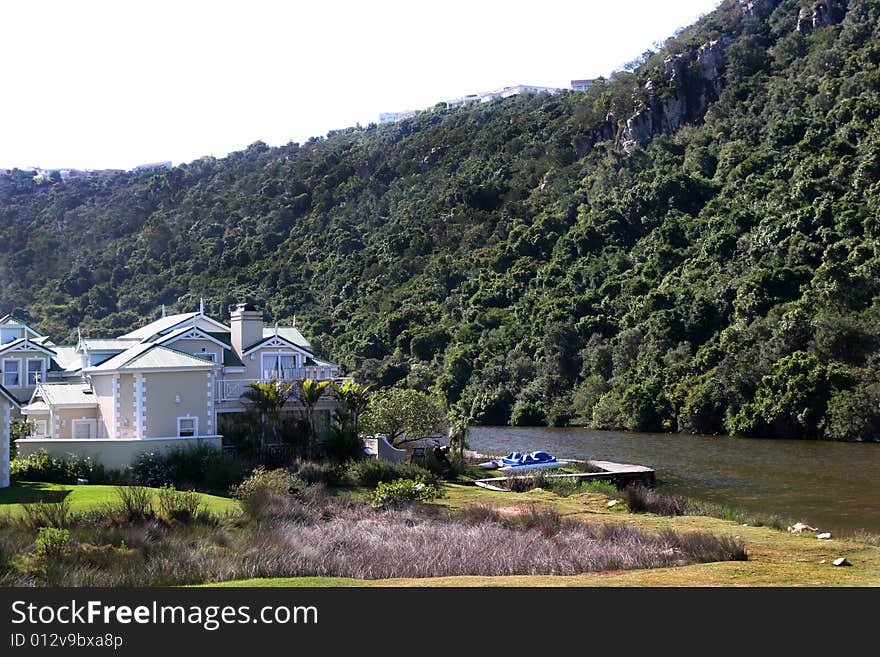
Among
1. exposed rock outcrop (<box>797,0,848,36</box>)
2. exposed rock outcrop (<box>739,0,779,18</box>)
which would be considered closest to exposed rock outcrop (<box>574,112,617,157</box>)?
exposed rock outcrop (<box>739,0,779,18</box>)

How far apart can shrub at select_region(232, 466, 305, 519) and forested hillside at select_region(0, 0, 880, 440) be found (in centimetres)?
4132

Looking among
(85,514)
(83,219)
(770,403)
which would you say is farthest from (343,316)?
(85,514)

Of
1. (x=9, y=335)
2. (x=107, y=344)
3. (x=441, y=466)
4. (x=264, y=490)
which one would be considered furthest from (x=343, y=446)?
(x=9, y=335)

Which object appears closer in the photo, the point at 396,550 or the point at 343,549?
the point at 396,550

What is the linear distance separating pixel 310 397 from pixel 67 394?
8.61 metres

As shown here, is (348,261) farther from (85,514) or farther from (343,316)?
(85,514)

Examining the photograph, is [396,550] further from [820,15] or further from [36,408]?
[820,15]

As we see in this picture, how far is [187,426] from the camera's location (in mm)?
34312

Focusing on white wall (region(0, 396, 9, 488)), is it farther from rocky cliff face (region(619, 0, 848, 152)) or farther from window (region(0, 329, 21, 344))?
rocky cliff face (region(619, 0, 848, 152))

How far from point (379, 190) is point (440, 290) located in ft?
124

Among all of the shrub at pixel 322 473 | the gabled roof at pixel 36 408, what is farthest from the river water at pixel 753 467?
the gabled roof at pixel 36 408

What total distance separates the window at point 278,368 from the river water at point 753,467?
15.2 meters

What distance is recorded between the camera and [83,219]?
144625 mm

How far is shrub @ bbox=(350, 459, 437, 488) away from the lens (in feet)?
113
